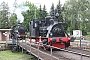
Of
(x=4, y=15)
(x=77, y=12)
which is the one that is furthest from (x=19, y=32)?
(x=4, y=15)

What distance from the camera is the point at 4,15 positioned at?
2489 inches

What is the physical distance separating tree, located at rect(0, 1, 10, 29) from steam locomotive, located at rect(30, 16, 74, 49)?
41.4 meters

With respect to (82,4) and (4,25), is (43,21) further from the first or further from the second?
(4,25)

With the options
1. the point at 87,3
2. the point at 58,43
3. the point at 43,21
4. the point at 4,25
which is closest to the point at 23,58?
the point at 58,43

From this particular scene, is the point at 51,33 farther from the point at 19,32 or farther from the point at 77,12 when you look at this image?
the point at 77,12

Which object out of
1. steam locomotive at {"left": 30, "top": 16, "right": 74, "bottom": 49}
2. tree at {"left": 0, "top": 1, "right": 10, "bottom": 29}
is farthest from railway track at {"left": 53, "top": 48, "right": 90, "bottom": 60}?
tree at {"left": 0, "top": 1, "right": 10, "bottom": 29}

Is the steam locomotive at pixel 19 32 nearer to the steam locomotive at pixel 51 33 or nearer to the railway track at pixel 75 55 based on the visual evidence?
the steam locomotive at pixel 51 33

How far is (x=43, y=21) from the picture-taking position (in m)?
17.6

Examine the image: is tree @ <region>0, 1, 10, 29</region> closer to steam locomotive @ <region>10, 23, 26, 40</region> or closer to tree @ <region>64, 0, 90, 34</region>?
tree @ <region>64, 0, 90, 34</region>

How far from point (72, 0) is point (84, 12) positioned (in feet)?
15.0

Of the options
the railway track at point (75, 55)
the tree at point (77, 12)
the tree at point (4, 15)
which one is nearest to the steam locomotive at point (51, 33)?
the railway track at point (75, 55)

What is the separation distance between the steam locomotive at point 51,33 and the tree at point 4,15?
136 feet

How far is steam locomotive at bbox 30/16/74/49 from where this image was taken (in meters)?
14.5

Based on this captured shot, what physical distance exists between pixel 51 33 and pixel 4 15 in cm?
5036
